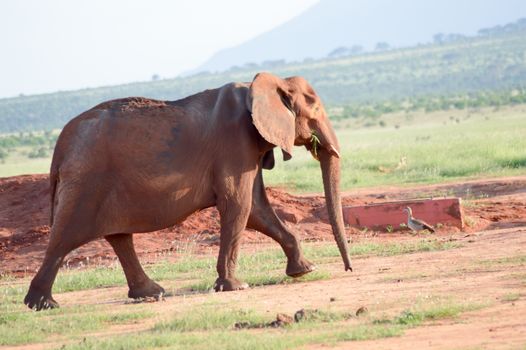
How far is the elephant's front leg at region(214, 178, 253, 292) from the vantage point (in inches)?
514

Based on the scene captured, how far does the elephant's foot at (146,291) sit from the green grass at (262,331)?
6.58 feet

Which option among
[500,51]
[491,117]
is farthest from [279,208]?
[500,51]

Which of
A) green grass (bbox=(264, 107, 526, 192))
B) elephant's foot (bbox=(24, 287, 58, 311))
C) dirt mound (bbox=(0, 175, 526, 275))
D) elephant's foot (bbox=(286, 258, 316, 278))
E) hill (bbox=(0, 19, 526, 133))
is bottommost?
hill (bbox=(0, 19, 526, 133))

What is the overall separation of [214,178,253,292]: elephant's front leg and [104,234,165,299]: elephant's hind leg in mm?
648

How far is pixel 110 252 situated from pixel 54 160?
5.04 metres

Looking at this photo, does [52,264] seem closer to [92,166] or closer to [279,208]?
[92,166]

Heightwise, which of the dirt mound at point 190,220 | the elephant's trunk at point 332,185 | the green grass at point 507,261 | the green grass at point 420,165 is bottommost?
the green grass at point 420,165

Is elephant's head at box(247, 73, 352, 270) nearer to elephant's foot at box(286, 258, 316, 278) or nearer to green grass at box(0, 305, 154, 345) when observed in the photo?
elephant's foot at box(286, 258, 316, 278)

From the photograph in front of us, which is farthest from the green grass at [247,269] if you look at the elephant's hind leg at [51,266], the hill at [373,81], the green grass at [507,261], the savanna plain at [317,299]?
the hill at [373,81]

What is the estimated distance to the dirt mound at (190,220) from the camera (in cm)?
1788

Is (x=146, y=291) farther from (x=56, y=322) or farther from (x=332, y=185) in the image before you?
(x=332, y=185)

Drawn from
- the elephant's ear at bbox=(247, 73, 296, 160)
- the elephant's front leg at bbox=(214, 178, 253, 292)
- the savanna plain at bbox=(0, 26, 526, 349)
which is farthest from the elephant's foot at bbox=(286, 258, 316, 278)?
the elephant's ear at bbox=(247, 73, 296, 160)

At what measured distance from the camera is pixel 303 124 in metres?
13.5

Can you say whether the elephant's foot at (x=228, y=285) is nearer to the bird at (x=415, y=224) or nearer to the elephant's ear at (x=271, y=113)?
the elephant's ear at (x=271, y=113)
